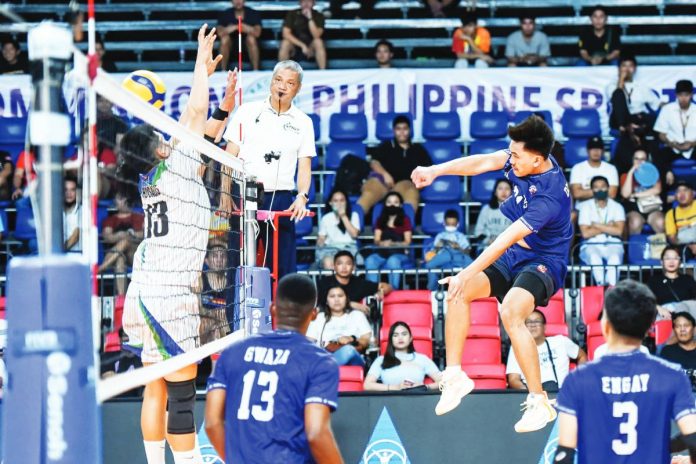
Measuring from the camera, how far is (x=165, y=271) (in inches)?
285

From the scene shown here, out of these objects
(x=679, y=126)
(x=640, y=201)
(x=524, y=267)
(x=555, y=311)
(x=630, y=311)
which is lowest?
(x=555, y=311)

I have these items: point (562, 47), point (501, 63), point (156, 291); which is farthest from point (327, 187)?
point (156, 291)

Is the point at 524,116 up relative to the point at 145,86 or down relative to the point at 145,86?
up

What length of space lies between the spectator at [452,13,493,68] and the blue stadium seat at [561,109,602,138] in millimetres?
1493

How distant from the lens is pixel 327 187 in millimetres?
15008

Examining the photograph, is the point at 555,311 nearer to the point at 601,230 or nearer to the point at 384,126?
the point at 601,230

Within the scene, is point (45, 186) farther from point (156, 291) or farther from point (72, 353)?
point (156, 291)

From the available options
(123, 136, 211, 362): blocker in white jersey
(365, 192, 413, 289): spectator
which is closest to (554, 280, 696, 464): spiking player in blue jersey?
(123, 136, 211, 362): blocker in white jersey

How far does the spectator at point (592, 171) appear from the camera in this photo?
568 inches

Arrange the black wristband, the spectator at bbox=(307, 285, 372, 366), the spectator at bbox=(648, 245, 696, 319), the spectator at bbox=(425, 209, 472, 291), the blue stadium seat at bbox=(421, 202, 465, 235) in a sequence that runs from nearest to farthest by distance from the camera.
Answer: the black wristband → the spectator at bbox=(307, 285, 372, 366) → the spectator at bbox=(648, 245, 696, 319) → the spectator at bbox=(425, 209, 472, 291) → the blue stadium seat at bbox=(421, 202, 465, 235)

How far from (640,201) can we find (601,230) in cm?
101

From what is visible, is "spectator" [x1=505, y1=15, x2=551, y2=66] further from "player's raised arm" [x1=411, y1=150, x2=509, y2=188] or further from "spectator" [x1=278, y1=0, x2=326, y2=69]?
"player's raised arm" [x1=411, y1=150, x2=509, y2=188]

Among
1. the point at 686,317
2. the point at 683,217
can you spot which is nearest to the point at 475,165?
the point at 686,317

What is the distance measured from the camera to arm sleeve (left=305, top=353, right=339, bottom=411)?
18.1ft
